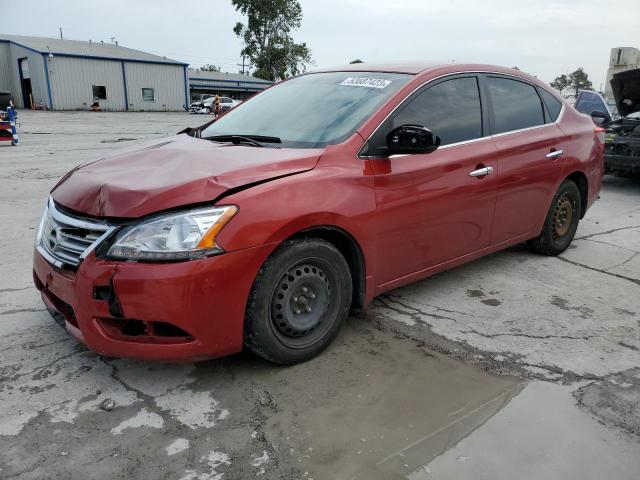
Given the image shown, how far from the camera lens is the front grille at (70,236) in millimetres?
2583

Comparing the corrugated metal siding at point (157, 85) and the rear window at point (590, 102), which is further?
the corrugated metal siding at point (157, 85)

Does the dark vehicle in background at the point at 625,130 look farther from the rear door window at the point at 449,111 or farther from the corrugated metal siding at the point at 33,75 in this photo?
the corrugated metal siding at the point at 33,75

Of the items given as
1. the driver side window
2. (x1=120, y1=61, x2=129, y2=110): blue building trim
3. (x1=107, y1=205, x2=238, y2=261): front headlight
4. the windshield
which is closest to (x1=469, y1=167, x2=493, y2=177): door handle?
the driver side window

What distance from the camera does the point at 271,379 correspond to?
9.28ft

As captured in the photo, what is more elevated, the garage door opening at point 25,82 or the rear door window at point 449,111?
the garage door opening at point 25,82

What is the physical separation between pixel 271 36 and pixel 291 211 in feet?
212

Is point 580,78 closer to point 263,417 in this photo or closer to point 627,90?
point 627,90

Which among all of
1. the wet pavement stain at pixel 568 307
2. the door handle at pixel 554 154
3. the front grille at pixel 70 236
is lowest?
the wet pavement stain at pixel 568 307

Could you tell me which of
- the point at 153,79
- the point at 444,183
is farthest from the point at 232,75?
Result: the point at 444,183

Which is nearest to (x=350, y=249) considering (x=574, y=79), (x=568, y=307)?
(x=568, y=307)

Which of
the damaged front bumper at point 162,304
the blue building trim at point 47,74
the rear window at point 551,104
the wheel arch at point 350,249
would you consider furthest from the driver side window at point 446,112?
the blue building trim at point 47,74

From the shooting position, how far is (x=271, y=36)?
62.5 meters

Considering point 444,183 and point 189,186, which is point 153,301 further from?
point 444,183

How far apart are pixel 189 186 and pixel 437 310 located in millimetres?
2013
